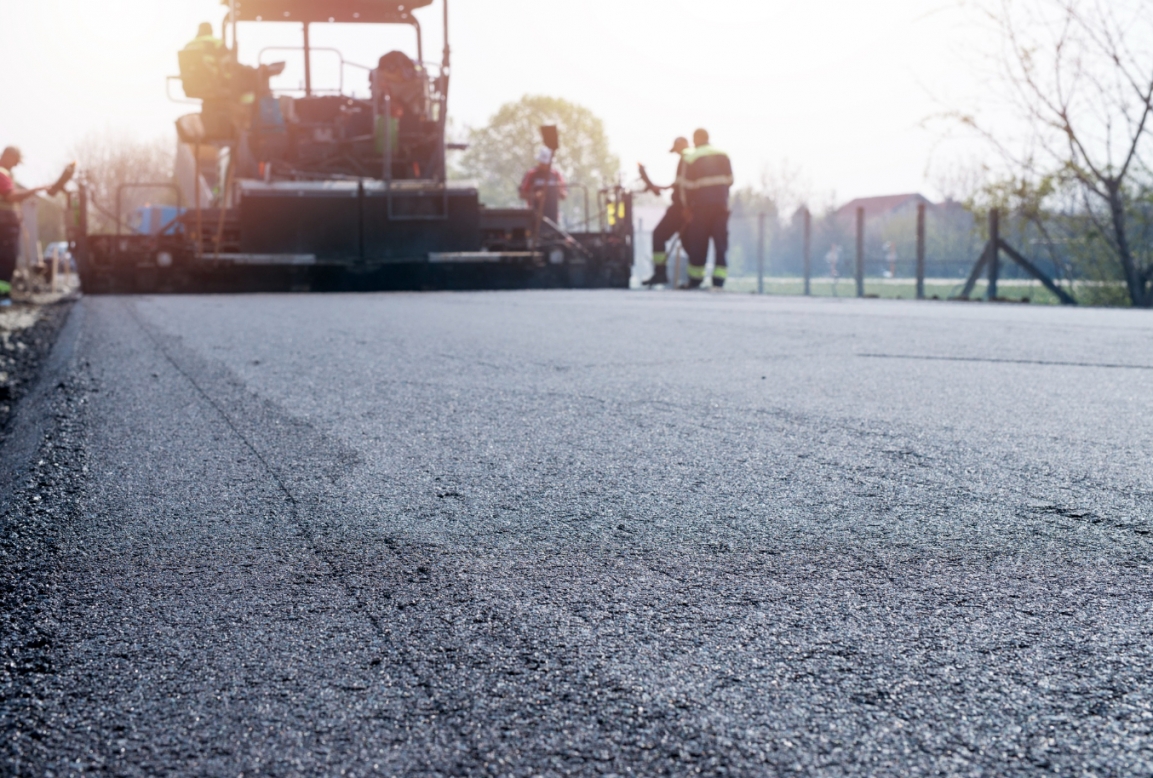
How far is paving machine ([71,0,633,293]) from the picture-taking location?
1384 centimetres

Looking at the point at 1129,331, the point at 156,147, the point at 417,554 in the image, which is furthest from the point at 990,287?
the point at 156,147

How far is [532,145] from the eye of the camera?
6031 cm

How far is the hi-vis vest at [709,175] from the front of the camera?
51.0ft

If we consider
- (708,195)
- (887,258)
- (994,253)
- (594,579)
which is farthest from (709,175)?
(887,258)

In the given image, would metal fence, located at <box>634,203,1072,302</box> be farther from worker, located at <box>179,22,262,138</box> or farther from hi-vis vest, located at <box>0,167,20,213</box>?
hi-vis vest, located at <box>0,167,20,213</box>

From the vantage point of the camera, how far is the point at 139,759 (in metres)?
1.39

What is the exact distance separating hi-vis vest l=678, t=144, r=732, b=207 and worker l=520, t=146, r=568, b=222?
2.16m

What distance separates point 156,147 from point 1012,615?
2759 inches

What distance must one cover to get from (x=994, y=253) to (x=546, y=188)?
240 inches

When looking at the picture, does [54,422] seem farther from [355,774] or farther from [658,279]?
[658,279]

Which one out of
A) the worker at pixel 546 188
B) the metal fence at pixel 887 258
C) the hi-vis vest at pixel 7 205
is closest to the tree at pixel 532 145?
the metal fence at pixel 887 258

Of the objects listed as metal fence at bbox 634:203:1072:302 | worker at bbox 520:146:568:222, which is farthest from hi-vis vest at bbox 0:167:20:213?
metal fence at bbox 634:203:1072:302

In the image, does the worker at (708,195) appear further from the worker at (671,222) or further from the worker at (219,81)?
the worker at (219,81)

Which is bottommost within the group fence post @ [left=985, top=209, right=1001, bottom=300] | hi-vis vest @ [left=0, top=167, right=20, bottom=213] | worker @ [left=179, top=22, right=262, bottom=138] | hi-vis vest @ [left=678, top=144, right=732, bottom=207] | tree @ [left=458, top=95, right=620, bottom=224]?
fence post @ [left=985, top=209, right=1001, bottom=300]
